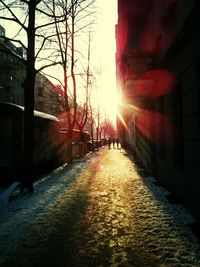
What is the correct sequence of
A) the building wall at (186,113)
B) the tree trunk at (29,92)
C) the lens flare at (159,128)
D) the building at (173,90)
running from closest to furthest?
the building wall at (186,113), the building at (173,90), the lens flare at (159,128), the tree trunk at (29,92)

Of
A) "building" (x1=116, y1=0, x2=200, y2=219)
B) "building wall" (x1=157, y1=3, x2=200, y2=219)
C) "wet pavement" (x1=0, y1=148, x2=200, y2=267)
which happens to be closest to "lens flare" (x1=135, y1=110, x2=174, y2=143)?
"building" (x1=116, y1=0, x2=200, y2=219)

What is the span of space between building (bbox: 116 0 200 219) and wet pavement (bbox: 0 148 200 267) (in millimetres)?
853

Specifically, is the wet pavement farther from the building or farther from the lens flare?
the lens flare

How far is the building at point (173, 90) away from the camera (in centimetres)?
703

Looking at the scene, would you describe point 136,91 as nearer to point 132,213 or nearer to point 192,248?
point 132,213

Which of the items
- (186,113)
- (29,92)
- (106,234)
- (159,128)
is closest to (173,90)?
(186,113)

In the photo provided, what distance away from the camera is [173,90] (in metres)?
9.72

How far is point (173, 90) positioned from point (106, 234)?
16.5 feet

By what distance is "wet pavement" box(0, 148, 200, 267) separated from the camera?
4695mm

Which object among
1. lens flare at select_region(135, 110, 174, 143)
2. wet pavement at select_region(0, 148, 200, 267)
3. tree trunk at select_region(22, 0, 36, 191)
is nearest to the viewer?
wet pavement at select_region(0, 148, 200, 267)

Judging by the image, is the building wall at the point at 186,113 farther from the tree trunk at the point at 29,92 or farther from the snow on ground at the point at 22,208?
the tree trunk at the point at 29,92

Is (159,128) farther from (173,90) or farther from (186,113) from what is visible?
(186,113)

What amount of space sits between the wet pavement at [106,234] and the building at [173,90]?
85cm

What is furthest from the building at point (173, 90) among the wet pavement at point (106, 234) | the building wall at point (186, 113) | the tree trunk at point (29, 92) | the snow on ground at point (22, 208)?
the tree trunk at point (29, 92)
